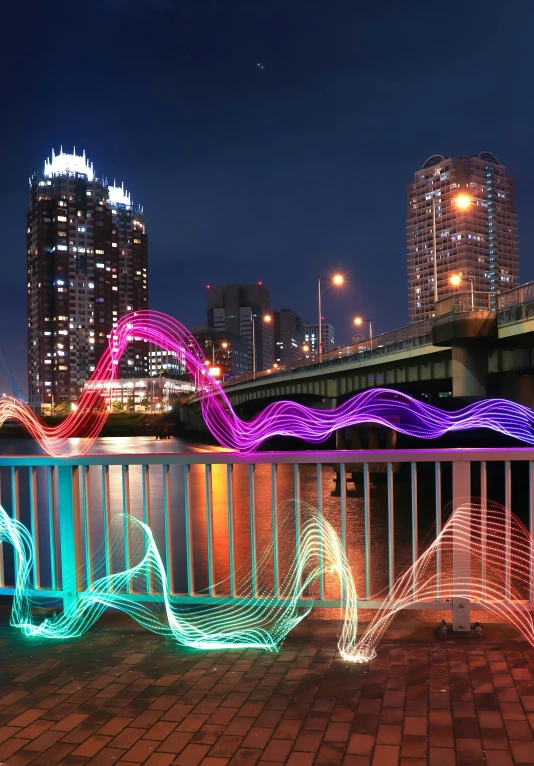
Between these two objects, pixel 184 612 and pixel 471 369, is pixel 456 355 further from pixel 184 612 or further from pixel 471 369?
pixel 184 612

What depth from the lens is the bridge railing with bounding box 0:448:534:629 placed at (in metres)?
4.91

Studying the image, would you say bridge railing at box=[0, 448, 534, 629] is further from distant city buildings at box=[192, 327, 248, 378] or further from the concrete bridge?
distant city buildings at box=[192, 327, 248, 378]

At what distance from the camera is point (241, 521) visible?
16922mm

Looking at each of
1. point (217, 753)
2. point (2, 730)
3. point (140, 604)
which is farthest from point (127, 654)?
point (217, 753)

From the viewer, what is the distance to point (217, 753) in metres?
3.19

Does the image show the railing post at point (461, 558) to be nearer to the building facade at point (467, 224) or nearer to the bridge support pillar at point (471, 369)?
the bridge support pillar at point (471, 369)

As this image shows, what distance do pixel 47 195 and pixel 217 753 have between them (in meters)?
183

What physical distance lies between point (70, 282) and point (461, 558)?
17102 cm

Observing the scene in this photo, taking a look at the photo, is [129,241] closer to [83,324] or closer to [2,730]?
[83,324]

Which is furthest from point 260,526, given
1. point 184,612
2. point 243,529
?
point 184,612

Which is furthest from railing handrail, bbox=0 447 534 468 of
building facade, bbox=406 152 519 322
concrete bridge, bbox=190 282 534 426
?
building facade, bbox=406 152 519 322

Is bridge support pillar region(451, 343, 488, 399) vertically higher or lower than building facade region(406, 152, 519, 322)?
lower

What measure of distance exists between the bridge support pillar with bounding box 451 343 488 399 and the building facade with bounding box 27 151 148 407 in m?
143

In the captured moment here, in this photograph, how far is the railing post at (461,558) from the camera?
4770 millimetres
